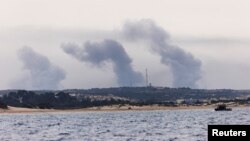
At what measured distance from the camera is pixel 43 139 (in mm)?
73938

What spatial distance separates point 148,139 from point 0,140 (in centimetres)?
1846

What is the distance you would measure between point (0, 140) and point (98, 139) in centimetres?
1224

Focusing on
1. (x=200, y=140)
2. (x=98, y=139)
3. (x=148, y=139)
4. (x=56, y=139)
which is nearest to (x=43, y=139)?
(x=56, y=139)

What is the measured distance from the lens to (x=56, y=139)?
72.9 m

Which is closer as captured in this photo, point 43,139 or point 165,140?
point 165,140

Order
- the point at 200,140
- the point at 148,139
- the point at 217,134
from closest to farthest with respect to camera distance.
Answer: the point at 217,134, the point at 200,140, the point at 148,139

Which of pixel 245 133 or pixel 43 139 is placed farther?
pixel 43 139

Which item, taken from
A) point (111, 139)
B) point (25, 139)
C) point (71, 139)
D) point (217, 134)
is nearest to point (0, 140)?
point (25, 139)

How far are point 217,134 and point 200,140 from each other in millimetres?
36935

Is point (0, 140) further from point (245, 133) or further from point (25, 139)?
point (245, 133)

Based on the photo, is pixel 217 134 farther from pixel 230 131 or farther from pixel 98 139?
pixel 98 139

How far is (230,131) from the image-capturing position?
2925 centimetres

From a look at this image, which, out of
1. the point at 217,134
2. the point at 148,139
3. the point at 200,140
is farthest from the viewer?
the point at 148,139

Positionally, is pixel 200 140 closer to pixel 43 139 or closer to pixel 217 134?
pixel 43 139
